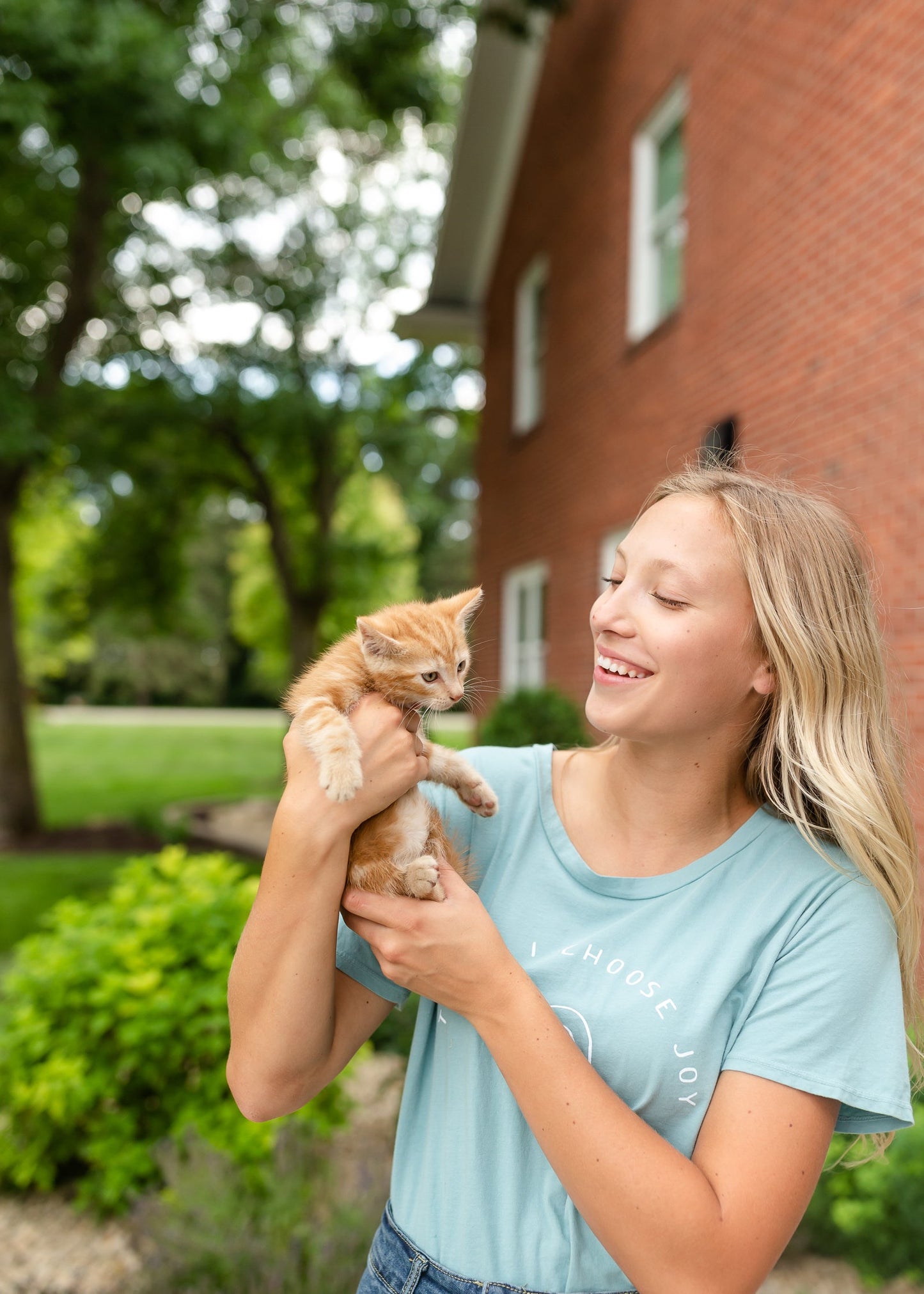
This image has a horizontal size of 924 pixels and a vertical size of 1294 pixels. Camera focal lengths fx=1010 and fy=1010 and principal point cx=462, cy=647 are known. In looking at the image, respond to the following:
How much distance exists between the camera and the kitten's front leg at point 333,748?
1.66 meters

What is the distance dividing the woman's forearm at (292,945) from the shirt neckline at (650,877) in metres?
0.39

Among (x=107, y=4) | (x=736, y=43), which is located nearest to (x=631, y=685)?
(x=736, y=43)

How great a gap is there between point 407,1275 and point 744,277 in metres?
7.08

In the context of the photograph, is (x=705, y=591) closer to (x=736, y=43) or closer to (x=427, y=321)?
(x=736, y=43)

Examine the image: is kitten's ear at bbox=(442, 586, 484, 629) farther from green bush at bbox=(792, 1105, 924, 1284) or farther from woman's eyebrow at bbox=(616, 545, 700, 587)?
green bush at bbox=(792, 1105, 924, 1284)

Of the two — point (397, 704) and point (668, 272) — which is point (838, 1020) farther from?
point (668, 272)

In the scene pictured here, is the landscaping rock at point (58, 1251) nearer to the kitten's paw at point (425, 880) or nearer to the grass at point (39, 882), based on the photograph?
the kitten's paw at point (425, 880)

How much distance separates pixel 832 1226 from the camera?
13.4ft

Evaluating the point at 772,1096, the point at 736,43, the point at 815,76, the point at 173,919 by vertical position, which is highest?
the point at 736,43

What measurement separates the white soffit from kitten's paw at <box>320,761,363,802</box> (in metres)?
12.5

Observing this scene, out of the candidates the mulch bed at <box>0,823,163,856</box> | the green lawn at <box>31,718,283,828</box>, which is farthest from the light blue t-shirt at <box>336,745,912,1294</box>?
the mulch bed at <box>0,823,163,856</box>

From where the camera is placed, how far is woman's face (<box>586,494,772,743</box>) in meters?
1.69

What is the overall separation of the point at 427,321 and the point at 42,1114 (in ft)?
44.0

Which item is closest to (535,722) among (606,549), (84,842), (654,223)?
(606,549)
